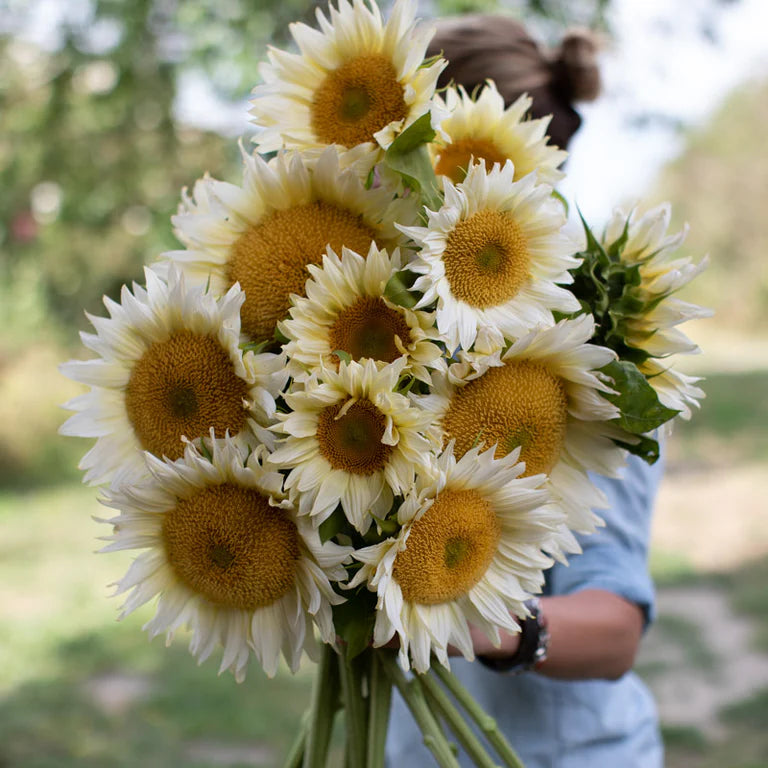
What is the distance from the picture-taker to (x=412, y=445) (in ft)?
2.67

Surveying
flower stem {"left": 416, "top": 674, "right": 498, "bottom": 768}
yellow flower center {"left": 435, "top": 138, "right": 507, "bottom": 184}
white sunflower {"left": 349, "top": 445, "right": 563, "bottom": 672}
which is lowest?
flower stem {"left": 416, "top": 674, "right": 498, "bottom": 768}

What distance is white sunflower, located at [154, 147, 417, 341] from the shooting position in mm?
878

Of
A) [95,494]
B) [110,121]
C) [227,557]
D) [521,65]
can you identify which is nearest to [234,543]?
[227,557]

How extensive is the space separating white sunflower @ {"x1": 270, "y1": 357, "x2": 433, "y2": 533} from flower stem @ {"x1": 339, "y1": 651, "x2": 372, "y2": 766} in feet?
0.92

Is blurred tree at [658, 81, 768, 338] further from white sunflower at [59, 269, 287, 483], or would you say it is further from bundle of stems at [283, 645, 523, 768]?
white sunflower at [59, 269, 287, 483]

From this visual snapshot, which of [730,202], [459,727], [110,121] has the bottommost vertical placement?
[459,727]

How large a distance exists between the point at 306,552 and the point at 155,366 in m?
0.23

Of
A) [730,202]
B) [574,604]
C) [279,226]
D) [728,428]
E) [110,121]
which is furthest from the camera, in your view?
[730,202]

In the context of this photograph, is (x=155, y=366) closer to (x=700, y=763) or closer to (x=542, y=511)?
(x=542, y=511)

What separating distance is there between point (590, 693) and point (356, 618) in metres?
0.64

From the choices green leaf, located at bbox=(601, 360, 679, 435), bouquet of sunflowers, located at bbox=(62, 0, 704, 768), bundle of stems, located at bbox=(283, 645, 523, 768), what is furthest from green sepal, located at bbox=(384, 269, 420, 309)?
bundle of stems, located at bbox=(283, 645, 523, 768)

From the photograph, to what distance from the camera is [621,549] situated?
134 cm

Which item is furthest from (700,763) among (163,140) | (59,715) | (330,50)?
(163,140)

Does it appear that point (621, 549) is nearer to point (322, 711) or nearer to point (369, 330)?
point (322, 711)
